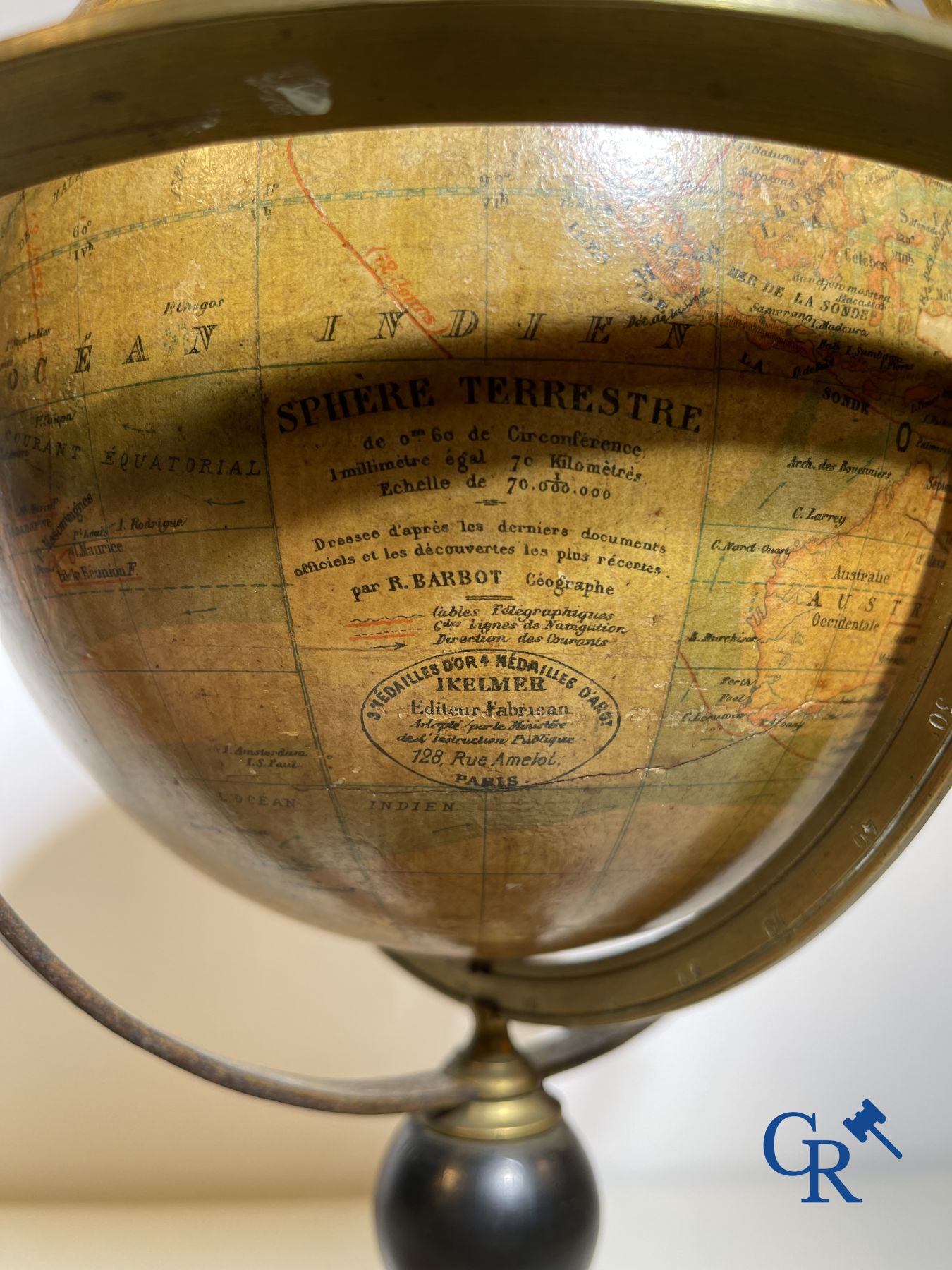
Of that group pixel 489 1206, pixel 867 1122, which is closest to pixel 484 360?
pixel 489 1206

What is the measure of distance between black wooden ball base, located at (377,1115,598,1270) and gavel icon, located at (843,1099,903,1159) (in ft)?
2.79

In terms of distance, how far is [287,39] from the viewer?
543 mm

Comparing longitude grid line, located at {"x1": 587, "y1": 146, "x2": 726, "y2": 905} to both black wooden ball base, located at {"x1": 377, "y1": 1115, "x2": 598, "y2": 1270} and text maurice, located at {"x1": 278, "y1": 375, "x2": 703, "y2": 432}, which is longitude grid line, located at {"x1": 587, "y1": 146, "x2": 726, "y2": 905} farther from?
black wooden ball base, located at {"x1": 377, "y1": 1115, "x2": 598, "y2": 1270}

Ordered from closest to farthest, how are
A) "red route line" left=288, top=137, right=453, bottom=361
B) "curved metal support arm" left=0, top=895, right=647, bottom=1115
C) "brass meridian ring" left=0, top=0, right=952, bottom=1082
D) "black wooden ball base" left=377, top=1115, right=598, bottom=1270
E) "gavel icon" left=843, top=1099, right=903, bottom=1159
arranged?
"brass meridian ring" left=0, top=0, right=952, bottom=1082 → "red route line" left=288, top=137, right=453, bottom=361 → "curved metal support arm" left=0, top=895, right=647, bottom=1115 → "black wooden ball base" left=377, top=1115, right=598, bottom=1270 → "gavel icon" left=843, top=1099, right=903, bottom=1159

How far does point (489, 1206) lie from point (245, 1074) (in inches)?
9.5

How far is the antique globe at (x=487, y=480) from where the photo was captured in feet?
2.36

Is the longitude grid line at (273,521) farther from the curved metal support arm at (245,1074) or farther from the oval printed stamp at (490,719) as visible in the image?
the curved metal support arm at (245,1074)

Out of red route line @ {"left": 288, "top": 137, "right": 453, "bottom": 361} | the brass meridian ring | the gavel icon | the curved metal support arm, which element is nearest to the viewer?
the brass meridian ring

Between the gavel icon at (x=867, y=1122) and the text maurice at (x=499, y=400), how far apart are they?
4.55ft

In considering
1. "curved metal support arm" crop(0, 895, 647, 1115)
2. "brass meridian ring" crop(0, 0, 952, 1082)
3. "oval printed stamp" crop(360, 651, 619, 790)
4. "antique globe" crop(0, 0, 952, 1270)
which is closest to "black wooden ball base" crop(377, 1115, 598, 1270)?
"curved metal support arm" crop(0, 895, 647, 1115)

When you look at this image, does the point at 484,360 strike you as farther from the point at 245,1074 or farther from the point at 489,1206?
the point at 489,1206

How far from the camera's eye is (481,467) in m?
0.73

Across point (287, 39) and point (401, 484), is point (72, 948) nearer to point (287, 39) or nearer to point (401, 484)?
point (401, 484)

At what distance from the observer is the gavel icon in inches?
71.1
